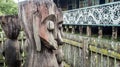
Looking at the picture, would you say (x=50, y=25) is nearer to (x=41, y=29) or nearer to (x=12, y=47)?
(x=41, y=29)

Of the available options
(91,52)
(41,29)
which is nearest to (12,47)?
(41,29)

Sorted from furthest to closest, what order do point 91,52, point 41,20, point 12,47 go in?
point 91,52, point 12,47, point 41,20

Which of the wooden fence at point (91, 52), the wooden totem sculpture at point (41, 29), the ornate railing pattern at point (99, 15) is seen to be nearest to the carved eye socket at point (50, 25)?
the wooden totem sculpture at point (41, 29)

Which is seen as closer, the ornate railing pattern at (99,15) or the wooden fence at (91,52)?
the wooden fence at (91,52)

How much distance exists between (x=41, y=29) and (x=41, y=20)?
0.12m

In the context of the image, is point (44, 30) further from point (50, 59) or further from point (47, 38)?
point (50, 59)

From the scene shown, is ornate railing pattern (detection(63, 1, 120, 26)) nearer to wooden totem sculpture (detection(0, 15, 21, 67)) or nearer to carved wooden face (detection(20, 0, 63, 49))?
wooden totem sculpture (detection(0, 15, 21, 67))

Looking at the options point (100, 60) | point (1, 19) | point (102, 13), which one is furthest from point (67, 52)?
point (1, 19)

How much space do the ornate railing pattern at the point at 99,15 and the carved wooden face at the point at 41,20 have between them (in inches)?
155

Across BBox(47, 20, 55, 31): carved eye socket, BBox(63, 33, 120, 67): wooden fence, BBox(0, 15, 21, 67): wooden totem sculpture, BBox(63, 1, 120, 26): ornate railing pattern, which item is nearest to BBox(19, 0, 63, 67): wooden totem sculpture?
BBox(47, 20, 55, 31): carved eye socket

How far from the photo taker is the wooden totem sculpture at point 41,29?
2.79 metres

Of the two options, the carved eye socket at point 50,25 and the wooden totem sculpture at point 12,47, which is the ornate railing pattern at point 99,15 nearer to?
the wooden totem sculpture at point 12,47

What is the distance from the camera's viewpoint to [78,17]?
30.8ft

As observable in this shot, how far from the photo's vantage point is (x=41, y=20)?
280cm
